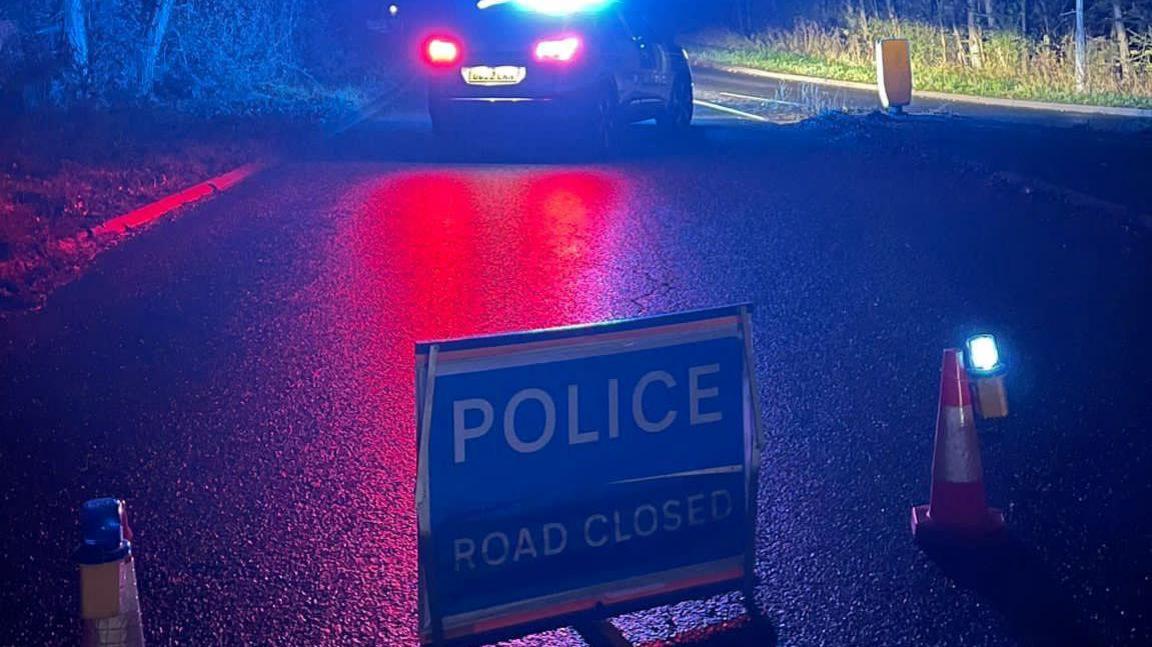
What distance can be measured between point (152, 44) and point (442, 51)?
7.66 metres

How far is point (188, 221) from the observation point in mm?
12531

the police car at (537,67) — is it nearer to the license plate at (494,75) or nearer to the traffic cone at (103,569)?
the license plate at (494,75)

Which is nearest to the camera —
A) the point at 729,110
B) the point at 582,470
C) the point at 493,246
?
the point at 582,470

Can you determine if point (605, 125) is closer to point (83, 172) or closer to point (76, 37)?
point (83, 172)

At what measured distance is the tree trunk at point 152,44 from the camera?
74.5 ft

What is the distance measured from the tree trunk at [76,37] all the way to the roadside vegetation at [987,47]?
14495 mm

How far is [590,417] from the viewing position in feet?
14.0

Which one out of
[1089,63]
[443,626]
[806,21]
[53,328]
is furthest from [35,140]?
[806,21]

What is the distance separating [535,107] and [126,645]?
12.9 metres

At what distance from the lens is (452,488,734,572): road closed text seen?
4.18m

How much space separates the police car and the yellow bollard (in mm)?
4250

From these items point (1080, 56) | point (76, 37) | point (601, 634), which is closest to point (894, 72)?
point (1080, 56)

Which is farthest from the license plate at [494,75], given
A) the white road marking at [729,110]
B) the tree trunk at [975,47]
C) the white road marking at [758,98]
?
the tree trunk at [975,47]

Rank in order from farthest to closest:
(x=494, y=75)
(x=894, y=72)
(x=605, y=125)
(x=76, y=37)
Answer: (x=76, y=37), (x=894, y=72), (x=605, y=125), (x=494, y=75)
